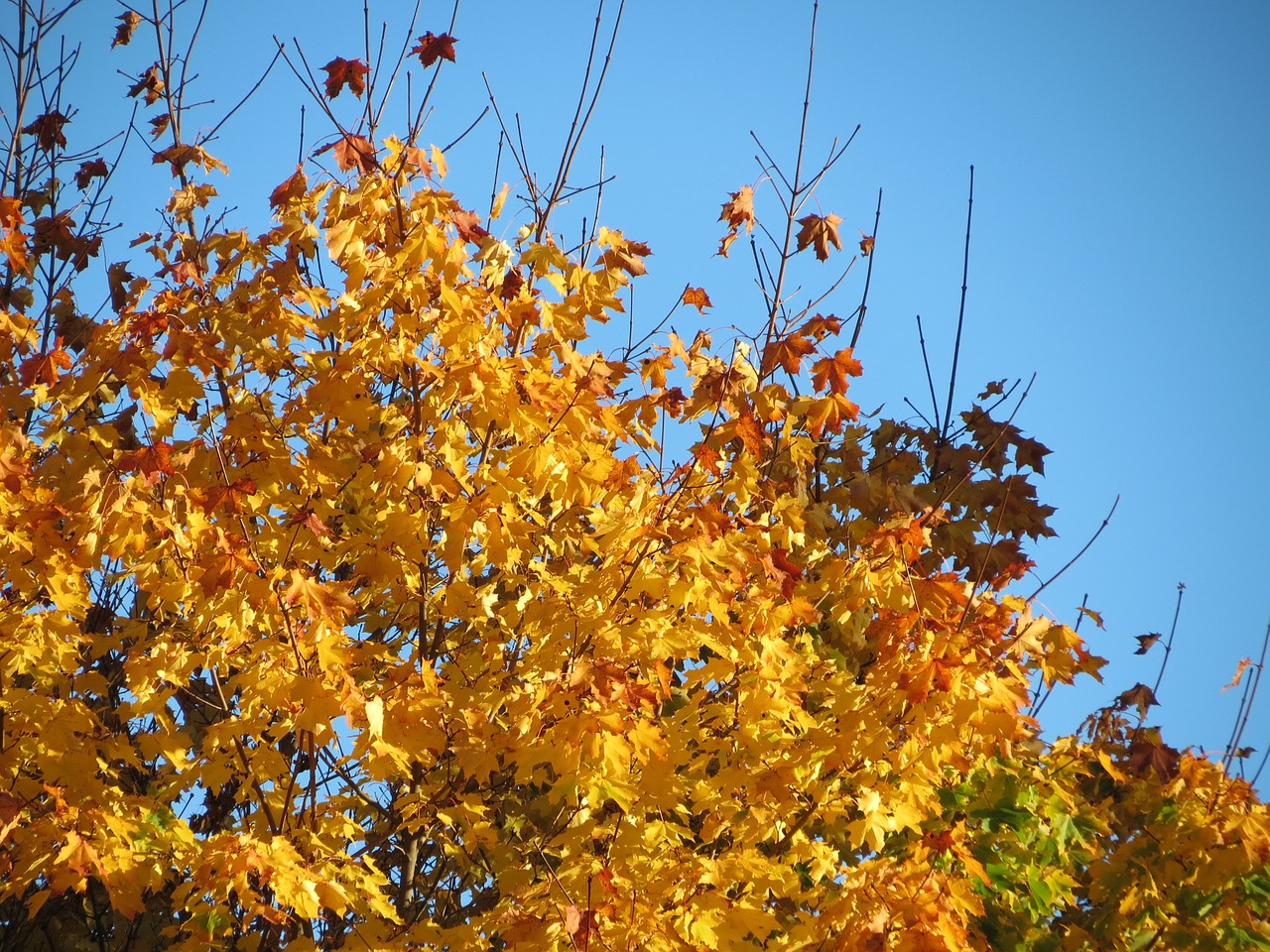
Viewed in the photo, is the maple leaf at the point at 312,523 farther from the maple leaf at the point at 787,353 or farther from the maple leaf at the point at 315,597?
the maple leaf at the point at 787,353

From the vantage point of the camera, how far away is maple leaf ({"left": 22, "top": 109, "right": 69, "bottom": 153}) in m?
6.52

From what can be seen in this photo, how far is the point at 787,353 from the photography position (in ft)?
14.9

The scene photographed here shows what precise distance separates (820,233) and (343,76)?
6.77 feet

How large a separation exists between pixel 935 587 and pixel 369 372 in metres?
2.27

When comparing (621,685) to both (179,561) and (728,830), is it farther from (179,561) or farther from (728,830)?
(179,561)

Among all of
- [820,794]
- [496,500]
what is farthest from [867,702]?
[496,500]

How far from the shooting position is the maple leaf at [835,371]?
14.5 ft

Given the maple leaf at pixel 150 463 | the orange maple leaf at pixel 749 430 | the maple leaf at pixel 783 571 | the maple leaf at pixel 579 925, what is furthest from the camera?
the orange maple leaf at pixel 749 430

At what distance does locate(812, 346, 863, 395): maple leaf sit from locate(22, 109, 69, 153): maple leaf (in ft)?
15.9

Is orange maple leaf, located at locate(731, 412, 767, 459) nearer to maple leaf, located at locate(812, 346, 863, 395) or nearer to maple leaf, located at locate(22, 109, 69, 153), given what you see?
maple leaf, located at locate(812, 346, 863, 395)

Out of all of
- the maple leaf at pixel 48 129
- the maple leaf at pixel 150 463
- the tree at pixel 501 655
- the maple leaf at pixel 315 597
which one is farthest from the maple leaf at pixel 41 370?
the maple leaf at pixel 48 129

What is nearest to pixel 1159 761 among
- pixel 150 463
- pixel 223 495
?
pixel 223 495

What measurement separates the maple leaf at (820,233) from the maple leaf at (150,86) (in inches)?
129

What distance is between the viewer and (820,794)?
12.9ft
